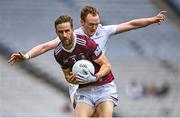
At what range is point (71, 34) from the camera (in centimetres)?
593

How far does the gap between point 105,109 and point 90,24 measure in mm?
877

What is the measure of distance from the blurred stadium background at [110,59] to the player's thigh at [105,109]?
21.0 ft

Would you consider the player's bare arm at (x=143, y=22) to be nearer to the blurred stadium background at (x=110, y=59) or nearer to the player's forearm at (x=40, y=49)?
the player's forearm at (x=40, y=49)

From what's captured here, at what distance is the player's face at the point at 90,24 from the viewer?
633 cm

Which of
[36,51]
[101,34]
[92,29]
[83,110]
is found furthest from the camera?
[101,34]

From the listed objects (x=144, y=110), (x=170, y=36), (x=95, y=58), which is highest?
(x=95, y=58)

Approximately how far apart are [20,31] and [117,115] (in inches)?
103

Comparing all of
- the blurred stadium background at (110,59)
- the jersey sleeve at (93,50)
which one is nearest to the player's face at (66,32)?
the jersey sleeve at (93,50)

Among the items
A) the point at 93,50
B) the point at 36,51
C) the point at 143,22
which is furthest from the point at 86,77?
the point at 143,22

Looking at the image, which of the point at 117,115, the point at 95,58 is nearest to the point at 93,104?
the point at 95,58

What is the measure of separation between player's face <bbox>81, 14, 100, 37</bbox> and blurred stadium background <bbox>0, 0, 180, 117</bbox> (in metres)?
6.08

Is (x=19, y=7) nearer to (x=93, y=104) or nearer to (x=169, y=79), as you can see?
(x=169, y=79)

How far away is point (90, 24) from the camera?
642 cm

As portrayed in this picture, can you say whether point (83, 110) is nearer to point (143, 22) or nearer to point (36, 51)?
point (36, 51)
